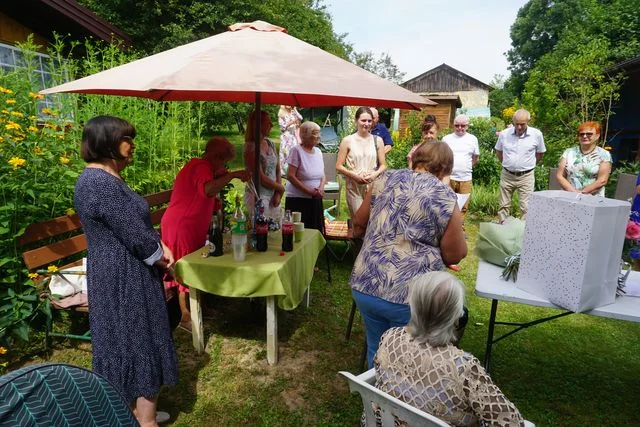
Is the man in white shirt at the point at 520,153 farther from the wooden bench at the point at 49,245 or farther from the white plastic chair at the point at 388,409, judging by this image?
the wooden bench at the point at 49,245

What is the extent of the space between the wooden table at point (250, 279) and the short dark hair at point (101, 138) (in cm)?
115

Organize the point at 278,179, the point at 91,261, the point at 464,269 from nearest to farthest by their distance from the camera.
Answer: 1. the point at 91,261
2. the point at 278,179
3. the point at 464,269

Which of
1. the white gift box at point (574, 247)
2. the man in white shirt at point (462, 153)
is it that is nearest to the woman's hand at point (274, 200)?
the white gift box at point (574, 247)

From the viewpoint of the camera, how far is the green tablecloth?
2.75m

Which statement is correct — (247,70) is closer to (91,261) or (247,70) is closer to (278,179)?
(91,261)

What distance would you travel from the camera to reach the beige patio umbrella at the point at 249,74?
1837 mm

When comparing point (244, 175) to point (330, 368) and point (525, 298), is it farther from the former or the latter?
point (525, 298)

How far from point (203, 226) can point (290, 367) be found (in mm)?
1305

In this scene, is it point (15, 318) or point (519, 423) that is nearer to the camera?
point (519, 423)

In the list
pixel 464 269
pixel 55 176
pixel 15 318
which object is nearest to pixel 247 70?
pixel 55 176

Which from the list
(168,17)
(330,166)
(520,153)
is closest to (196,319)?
(330,166)

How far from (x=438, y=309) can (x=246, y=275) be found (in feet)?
5.32

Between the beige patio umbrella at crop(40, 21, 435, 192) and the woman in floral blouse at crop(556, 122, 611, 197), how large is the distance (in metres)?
3.16

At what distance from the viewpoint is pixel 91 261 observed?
1932 mm
